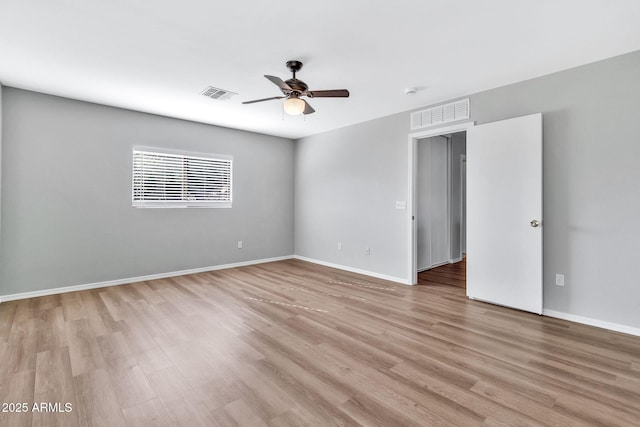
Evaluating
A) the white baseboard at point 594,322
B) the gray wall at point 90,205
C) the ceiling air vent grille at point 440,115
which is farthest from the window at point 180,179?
the white baseboard at point 594,322

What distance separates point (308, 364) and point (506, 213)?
2.77 metres

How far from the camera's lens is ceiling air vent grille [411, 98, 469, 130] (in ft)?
12.4

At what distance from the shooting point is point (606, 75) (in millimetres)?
2818

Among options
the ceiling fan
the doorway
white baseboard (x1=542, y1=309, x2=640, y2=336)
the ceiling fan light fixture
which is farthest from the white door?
the ceiling fan light fixture

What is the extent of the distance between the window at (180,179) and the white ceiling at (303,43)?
1158 mm

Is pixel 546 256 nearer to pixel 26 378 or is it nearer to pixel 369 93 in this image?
pixel 369 93

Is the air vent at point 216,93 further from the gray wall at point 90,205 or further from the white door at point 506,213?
the white door at point 506,213

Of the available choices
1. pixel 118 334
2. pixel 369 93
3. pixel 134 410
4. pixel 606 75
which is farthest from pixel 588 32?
pixel 118 334

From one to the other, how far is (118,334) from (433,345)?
2.81 meters

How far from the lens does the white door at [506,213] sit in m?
3.14

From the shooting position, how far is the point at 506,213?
3359mm

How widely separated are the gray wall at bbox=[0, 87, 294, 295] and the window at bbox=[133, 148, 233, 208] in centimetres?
13

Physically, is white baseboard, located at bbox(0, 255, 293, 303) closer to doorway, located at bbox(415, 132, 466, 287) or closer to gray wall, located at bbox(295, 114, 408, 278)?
gray wall, located at bbox(295, 114, 408, 278)

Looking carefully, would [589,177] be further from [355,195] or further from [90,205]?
[90,205]
